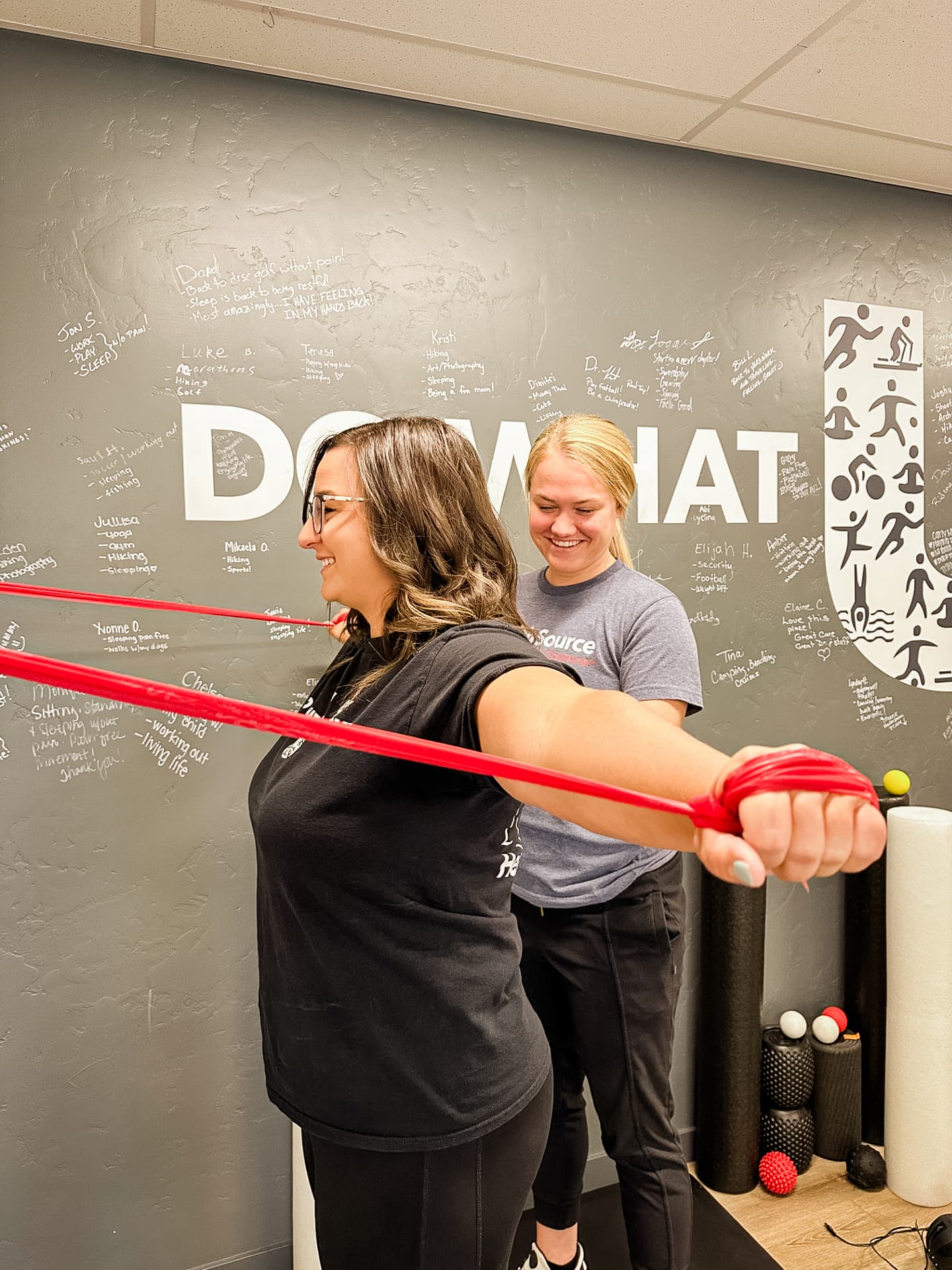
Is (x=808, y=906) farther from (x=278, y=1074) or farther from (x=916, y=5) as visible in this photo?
(x=916, y=5)

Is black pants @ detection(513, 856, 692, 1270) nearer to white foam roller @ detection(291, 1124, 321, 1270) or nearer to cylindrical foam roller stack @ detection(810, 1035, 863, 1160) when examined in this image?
white foam roller @ detection(291, 1124, 321, 1270)

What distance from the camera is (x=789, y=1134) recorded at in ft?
7.36

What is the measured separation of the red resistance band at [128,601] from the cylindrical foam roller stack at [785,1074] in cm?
162

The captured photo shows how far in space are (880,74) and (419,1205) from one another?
7.33 feet

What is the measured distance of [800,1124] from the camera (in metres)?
2.25

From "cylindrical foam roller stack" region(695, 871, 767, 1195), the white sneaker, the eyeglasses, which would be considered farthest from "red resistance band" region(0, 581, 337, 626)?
the white sneaker

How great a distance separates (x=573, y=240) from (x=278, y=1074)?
1.91 m

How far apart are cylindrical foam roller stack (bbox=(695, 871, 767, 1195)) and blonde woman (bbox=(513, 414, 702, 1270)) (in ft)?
1.78

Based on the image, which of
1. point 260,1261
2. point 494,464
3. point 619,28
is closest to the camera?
point 619,28

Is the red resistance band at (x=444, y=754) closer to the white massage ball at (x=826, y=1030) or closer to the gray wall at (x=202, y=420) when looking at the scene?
the gray wall at (x=202, y=420)

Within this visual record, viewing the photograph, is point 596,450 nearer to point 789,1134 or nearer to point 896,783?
point 896,783

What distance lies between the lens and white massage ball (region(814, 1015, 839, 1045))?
2307 millimetres

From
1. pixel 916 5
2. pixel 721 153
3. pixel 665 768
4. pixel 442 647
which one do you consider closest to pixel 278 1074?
pixel 442 647

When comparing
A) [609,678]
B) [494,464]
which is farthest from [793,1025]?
[494,464]
